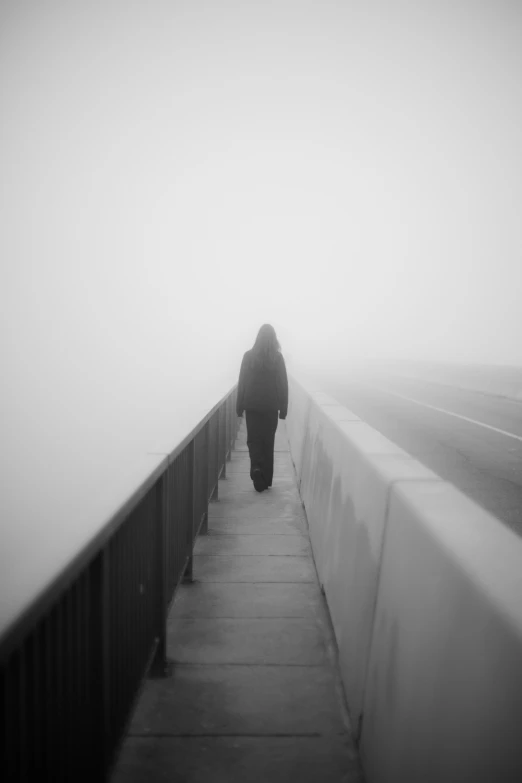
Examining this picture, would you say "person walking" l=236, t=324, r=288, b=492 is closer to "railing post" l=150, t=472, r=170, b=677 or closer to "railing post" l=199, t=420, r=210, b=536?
"railing post" l=199, t=420, r=210, b=536

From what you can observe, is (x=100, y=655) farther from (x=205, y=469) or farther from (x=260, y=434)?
(x=260, y=434)

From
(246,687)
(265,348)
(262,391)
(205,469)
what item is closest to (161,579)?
(246,687)

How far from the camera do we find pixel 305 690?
2727 millimetres

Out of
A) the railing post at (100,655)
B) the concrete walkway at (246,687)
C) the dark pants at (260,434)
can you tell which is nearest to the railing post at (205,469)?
the concrete walkway at (246,687)

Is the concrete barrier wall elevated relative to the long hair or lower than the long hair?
lower

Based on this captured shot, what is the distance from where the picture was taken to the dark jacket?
6.01 m

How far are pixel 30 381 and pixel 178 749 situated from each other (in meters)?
122

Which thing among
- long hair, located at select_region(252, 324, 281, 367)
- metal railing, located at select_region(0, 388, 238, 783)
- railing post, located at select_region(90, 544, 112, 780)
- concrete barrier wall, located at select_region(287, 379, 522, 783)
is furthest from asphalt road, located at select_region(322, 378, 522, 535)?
railing post, located at select_region(90, 544, 112, 780)

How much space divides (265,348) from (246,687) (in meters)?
3.87

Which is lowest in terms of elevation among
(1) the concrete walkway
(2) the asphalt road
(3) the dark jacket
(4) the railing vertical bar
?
(2) the asphalt road

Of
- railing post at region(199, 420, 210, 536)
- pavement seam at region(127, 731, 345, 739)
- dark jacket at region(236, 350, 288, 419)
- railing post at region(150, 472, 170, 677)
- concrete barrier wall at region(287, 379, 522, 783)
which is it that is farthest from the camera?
dark jacket at region(236, 350, 288, 419)

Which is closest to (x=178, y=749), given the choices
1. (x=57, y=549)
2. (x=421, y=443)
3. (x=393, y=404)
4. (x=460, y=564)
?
(x=57, y=549)

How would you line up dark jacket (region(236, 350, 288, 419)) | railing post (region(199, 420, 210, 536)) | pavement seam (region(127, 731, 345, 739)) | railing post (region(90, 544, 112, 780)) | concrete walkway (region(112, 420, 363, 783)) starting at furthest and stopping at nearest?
dark jacket (region(236, 350, 288, 419)) → railing post (region(199, 420, 210, 536)) → pavement seam (region(127, 731, 345, 739)) → concrete walkway (region(112, 420, 363, 783)) → railing post (region(90, 544, 112, 780))

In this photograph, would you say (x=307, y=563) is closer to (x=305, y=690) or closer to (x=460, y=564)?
(x=305, y=690)
